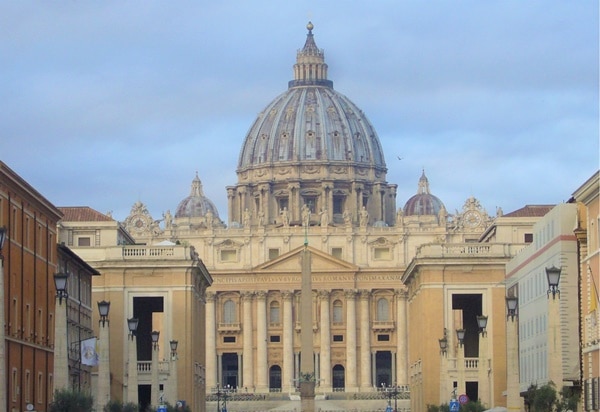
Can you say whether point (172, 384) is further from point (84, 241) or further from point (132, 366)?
point (132, 366)

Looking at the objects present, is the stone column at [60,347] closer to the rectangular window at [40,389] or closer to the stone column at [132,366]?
the rectangular window at [40,389]

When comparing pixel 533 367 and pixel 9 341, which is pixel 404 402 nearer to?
pixel 533 367

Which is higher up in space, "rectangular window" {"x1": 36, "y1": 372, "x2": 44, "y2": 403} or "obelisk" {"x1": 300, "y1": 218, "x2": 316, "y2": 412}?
"obelisk" {"x1": 300, "y1": 218, "x2": 316, "y2": 412}

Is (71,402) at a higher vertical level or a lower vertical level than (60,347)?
lower

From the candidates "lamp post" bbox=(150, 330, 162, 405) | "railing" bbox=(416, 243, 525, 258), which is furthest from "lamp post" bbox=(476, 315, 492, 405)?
"railing" bbox=(416, 243, 525, 258)

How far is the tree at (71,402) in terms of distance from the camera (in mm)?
67312

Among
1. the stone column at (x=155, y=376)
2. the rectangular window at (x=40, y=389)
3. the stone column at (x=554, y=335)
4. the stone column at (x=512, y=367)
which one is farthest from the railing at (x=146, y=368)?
the stone column at (x=554, y=335)

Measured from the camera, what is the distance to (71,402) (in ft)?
227

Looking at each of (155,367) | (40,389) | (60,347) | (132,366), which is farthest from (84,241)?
(60,347)

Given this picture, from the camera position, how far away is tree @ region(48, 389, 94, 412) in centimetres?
6731

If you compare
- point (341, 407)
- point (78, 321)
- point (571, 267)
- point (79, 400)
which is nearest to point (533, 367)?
point (571, 267)

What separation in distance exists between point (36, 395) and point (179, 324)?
49.5m

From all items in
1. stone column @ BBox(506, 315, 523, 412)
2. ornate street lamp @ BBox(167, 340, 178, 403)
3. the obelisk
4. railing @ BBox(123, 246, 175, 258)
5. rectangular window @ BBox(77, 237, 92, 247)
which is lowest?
stone column @ BBox(506, 315, 523, 412)

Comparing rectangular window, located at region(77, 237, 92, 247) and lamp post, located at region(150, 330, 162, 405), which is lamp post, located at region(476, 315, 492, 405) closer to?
lamp post, located at region(150, 330, 162, 405)
